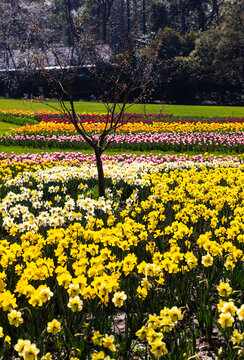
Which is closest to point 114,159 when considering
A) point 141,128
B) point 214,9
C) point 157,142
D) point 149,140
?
point 157,142

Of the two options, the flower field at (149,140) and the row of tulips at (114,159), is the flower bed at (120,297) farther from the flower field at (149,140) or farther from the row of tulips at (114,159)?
the flower field at (149,140)

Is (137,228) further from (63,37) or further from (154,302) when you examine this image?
(63,37)

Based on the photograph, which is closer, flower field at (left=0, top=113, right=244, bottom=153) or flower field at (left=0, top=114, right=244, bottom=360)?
flower field at (left=0, top=114, right=244, bottom=360)

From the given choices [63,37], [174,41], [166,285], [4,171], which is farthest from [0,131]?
[63,37]

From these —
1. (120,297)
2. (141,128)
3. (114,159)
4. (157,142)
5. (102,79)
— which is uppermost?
(102,79)

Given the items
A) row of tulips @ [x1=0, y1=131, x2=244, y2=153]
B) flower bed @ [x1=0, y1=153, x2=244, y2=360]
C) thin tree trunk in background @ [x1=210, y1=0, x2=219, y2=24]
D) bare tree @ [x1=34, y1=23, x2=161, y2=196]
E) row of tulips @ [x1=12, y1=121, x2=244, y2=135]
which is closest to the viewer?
flower bed @ [x1=0, y1=153, x2=244, y2=360]

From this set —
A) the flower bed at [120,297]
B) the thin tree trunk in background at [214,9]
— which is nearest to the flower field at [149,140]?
the flower bed at [120,297]

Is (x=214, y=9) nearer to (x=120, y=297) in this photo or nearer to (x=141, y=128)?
(x=141, y=128)

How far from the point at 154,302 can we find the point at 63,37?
8358cm

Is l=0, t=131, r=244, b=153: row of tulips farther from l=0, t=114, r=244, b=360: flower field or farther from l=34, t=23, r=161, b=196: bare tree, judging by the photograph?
l=0, t=114, r=244, b=360: flower field

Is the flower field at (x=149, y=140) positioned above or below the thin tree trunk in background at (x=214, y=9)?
below

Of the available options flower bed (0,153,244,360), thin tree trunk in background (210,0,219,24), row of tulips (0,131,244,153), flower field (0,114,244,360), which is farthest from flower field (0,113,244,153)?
thin tree trunk in background (210,0,219,24)

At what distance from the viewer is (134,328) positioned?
3102 millimetres

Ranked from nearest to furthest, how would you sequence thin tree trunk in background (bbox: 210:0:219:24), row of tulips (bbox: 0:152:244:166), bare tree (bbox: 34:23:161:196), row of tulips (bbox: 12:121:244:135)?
bare tree (bbox: 34:23:161:196)
row of tulips (bbox: 0:152:244:166)
row of tulips (bbox: 12:121:244:135)
thin tree trunk in background (bbox: 210:0:219:24)
